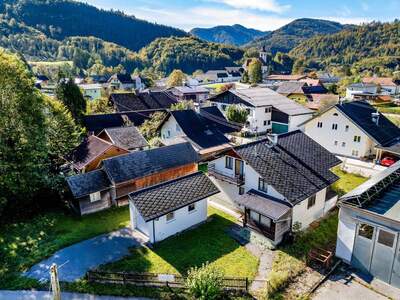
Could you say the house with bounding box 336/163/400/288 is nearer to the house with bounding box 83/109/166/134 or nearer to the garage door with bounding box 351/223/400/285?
the garage door with bounding box 351/223/400/285

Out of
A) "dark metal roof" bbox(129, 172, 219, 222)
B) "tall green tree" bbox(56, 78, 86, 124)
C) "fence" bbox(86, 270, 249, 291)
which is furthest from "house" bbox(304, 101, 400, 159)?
"tall green tree" bbox(56, 78, 86, 124)

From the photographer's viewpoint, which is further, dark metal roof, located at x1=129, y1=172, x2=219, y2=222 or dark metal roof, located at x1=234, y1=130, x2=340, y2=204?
dark metal roof, located at x1=234, y1=130, x2=340, y2=204

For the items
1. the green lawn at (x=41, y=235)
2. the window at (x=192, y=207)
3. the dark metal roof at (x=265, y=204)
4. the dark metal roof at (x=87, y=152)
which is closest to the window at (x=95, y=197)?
the green lawn at (x=41, y=235)

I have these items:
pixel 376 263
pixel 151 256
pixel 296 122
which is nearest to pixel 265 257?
pixel 376 263

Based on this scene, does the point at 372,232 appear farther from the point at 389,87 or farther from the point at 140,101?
the point at 389,87

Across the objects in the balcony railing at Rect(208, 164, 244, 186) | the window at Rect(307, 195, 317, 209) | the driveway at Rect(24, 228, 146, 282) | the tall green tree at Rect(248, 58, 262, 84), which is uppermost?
the tall green tree at Rect(248, 58, 262, 84)

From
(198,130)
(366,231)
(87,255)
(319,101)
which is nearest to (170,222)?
(87,255)
